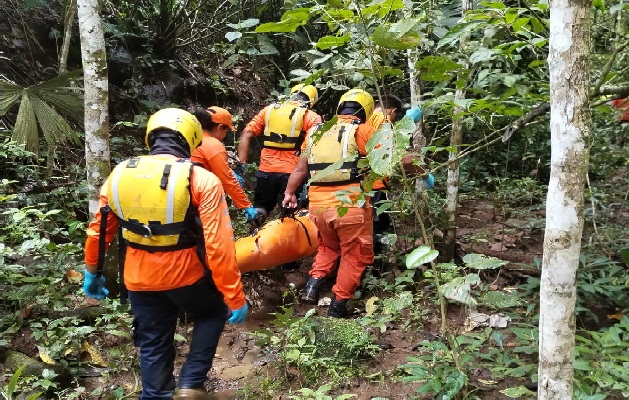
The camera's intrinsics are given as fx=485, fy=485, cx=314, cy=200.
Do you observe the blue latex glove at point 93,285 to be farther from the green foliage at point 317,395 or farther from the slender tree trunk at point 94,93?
the green foliage at point 317,395

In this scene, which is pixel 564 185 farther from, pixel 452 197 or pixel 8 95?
pixel 8 95

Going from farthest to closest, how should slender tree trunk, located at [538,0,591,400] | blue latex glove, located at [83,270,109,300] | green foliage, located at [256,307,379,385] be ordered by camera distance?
green foliage, located at [256,307,379,385]
blue latex glove, located at [83,270,109,300]
slender tree trunk, located at [538,0,591,400]

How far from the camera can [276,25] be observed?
2.37 meters

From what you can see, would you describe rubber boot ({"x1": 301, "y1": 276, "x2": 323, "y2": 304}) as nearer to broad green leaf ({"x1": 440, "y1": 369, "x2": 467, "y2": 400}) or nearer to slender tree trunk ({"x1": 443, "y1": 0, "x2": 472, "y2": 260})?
slender tree trunk ({"x1": 443, "y1": 0, "x2": 472, "y2": 260})

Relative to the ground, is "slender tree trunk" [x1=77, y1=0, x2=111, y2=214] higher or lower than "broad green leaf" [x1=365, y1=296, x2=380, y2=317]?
higher

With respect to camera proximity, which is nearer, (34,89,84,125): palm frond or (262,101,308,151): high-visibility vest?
(34,89,84,125): palm frond

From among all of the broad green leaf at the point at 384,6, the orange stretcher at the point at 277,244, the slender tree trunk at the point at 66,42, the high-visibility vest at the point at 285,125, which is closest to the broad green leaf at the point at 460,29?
the broad green leaf at the point at 384,6

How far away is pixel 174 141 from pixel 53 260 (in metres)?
2.14

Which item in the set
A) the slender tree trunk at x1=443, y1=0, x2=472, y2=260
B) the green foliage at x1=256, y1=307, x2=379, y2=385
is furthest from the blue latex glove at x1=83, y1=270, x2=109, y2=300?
the slender tree trunk at x1=443, y1=0, x2=472, y2=260

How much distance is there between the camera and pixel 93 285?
10.7 ft

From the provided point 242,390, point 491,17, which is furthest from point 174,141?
point 491,17

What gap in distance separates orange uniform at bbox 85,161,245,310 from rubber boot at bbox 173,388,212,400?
0.64m

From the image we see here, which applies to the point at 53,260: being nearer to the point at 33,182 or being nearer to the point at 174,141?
the point at 33,182

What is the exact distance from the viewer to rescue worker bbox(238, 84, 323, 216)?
566cm
